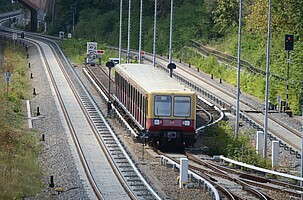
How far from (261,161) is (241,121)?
10.0 metres

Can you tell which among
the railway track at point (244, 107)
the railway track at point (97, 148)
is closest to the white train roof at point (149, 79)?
the railway track at point (97, 148)

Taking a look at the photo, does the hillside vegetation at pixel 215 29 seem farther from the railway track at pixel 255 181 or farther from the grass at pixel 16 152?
the railway track at pixel 255 181

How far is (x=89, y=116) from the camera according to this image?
4022 centimetres

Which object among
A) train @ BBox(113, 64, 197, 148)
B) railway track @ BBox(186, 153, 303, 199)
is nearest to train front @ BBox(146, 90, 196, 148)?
train @ BBox(113, 64, 197, 148)

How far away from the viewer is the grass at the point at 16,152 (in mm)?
24000

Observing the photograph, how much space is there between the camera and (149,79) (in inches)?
1364

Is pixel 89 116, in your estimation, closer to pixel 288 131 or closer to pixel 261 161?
pixel 288 131

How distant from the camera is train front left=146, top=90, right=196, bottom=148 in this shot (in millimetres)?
31406

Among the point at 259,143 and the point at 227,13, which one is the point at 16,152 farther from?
the point at 227,13

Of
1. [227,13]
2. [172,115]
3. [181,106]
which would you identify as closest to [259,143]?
[181,106]

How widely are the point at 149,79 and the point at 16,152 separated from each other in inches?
297

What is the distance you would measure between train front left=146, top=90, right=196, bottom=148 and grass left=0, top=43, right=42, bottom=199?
4.48 metres

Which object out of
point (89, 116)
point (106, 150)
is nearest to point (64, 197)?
point (106, 150)

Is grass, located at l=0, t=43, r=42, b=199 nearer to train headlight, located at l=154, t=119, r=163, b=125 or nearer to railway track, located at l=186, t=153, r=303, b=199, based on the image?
train headlight, located at l=154, t=119, r=163, b=125
